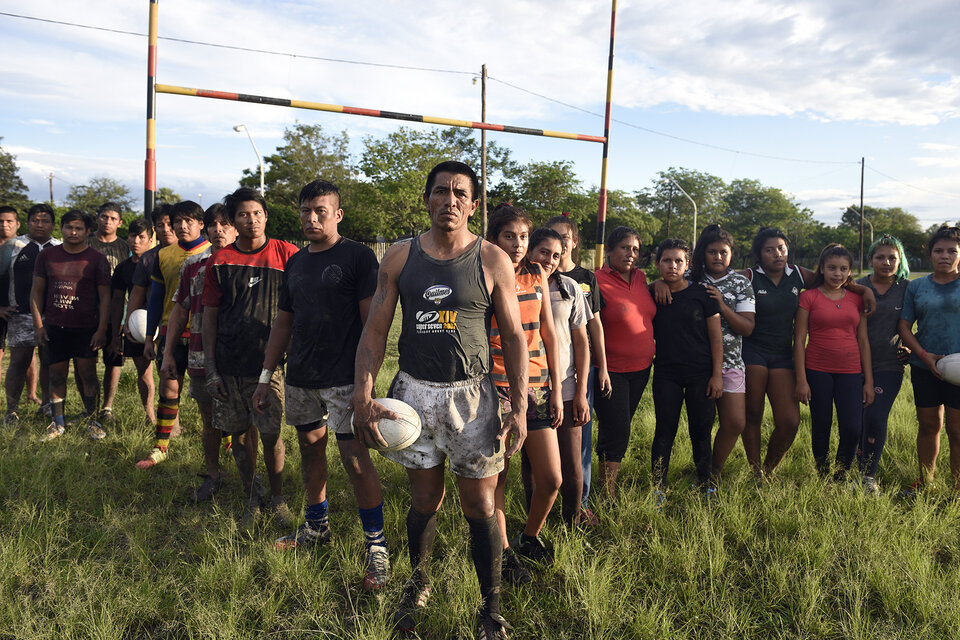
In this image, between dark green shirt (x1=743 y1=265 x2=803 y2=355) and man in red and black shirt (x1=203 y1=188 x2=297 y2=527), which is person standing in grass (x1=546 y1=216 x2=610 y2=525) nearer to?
dark green shirt (x1=743 y1=265 x2=803 y2=355)

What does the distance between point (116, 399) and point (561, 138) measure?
8857 millimetres

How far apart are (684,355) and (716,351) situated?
0.71 ft

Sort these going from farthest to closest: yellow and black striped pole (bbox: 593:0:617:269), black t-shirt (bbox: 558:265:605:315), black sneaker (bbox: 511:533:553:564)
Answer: yellow and black striped pole (bbox: 593:0:617:269)
black t-shirt (bbox: 558:265:605:315)
black sneaker (bbox: 511:533:553:564)

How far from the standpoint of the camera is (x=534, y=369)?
2.87m

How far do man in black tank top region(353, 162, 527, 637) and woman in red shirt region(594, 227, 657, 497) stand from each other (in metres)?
Answer: 1.43

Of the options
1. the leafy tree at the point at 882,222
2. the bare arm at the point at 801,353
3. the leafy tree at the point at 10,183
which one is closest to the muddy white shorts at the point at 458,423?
the bare arm at the point at 801,353

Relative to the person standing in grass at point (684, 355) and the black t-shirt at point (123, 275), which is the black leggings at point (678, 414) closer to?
the person standing in grass at point (684, 355)

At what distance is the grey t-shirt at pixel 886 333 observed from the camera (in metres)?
4.14

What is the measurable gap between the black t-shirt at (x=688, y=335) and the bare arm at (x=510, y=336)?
176cm

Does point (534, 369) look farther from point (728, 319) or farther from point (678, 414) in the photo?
point (728, 319)

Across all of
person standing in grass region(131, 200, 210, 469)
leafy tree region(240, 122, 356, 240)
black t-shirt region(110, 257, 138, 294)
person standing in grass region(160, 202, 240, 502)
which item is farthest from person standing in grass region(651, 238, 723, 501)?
leafy tree region(240, 122, 356, 240)

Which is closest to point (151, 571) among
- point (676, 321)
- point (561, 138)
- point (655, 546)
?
point (655, 546)

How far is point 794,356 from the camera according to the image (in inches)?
159

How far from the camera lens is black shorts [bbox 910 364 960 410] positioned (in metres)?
3.97
